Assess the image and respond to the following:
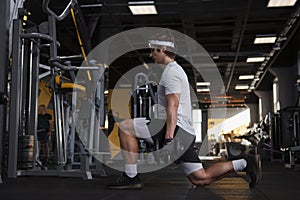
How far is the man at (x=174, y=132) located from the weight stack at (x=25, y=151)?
136 centimetres

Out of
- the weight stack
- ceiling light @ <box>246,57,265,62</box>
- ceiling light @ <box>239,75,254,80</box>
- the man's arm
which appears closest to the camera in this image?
the man's arm

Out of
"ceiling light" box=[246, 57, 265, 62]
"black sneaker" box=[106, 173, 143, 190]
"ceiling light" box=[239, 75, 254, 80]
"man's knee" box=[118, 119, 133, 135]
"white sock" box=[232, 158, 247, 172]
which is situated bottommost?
"black sneaker" box=[106, 173, 143, 190]

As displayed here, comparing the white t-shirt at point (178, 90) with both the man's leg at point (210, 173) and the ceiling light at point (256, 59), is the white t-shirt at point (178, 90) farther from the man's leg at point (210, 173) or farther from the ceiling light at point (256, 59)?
the ceiling light at point (256, 59)

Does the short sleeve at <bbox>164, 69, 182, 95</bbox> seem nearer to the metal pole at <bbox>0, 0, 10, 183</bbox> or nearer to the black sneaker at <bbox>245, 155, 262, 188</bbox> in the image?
the black sneaker at <bbox>245, 155, 262, 188</bbox>

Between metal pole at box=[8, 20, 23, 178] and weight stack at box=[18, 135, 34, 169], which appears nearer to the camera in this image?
metal pole at box=[8, 20, 23, 178]

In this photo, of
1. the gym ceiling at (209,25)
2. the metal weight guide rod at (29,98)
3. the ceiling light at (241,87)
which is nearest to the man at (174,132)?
the metal weight guide rod at (29,98)

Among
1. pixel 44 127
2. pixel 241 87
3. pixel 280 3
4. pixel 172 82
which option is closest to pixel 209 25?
pixel 280 3

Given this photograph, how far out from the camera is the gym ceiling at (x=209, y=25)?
811cm

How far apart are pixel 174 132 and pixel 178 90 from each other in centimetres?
27

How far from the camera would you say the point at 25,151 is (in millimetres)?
3844

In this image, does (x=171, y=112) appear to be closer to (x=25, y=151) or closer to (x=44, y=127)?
(x=25, y=151)

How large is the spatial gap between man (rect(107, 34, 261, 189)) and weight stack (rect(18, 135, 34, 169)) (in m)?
1.36

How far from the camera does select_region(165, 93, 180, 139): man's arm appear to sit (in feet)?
8.41

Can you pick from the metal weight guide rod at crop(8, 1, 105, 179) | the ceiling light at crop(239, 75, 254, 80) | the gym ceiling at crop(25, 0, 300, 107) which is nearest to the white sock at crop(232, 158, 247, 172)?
the metal weight guide rod at crop(8, 1, 105, 179)
